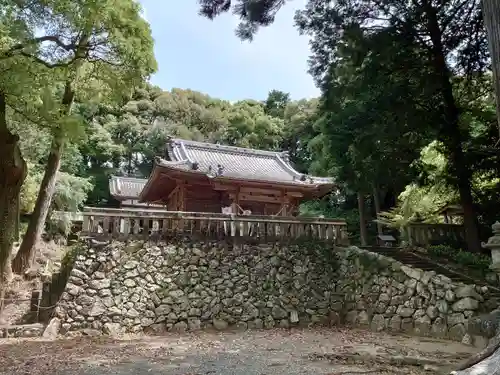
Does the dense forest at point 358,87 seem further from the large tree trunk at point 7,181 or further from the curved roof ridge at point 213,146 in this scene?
the curved roof ridge at point 213,146

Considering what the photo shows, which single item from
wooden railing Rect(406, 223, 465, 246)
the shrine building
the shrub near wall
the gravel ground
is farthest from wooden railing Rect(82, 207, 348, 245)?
the gravel ground

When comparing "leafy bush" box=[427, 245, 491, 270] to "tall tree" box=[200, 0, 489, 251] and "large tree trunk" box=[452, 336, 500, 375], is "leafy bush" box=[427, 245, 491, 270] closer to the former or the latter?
"tall tree" box=[200, 0, 489, 251]

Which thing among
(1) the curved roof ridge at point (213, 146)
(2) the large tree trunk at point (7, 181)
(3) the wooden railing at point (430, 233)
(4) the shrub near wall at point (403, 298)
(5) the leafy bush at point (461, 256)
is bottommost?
(4) the shrub near wall at point (403, 298)

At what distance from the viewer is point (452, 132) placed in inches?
343

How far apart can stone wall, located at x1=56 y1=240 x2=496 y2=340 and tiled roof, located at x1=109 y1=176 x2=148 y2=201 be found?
12.2 meters

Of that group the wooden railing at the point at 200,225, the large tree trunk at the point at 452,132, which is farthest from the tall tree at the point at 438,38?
the wooden railing at the point at 200,225

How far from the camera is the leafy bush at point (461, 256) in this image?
27.9 feet

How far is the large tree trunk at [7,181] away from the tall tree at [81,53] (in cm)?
75

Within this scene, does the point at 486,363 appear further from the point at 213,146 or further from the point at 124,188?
the point at 124,188

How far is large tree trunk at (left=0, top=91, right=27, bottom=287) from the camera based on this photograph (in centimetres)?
664

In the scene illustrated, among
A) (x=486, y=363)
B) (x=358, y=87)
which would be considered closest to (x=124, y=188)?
(x=358, y=87)

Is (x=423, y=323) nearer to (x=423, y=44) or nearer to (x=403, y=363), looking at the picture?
(x=403, y=363)

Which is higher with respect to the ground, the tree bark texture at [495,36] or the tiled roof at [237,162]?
the tiled roof at [237,162]

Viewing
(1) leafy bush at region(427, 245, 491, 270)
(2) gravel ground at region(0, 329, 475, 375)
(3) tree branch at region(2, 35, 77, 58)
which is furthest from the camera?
(1) leafy bush at region(427, 245, 491, 270)
